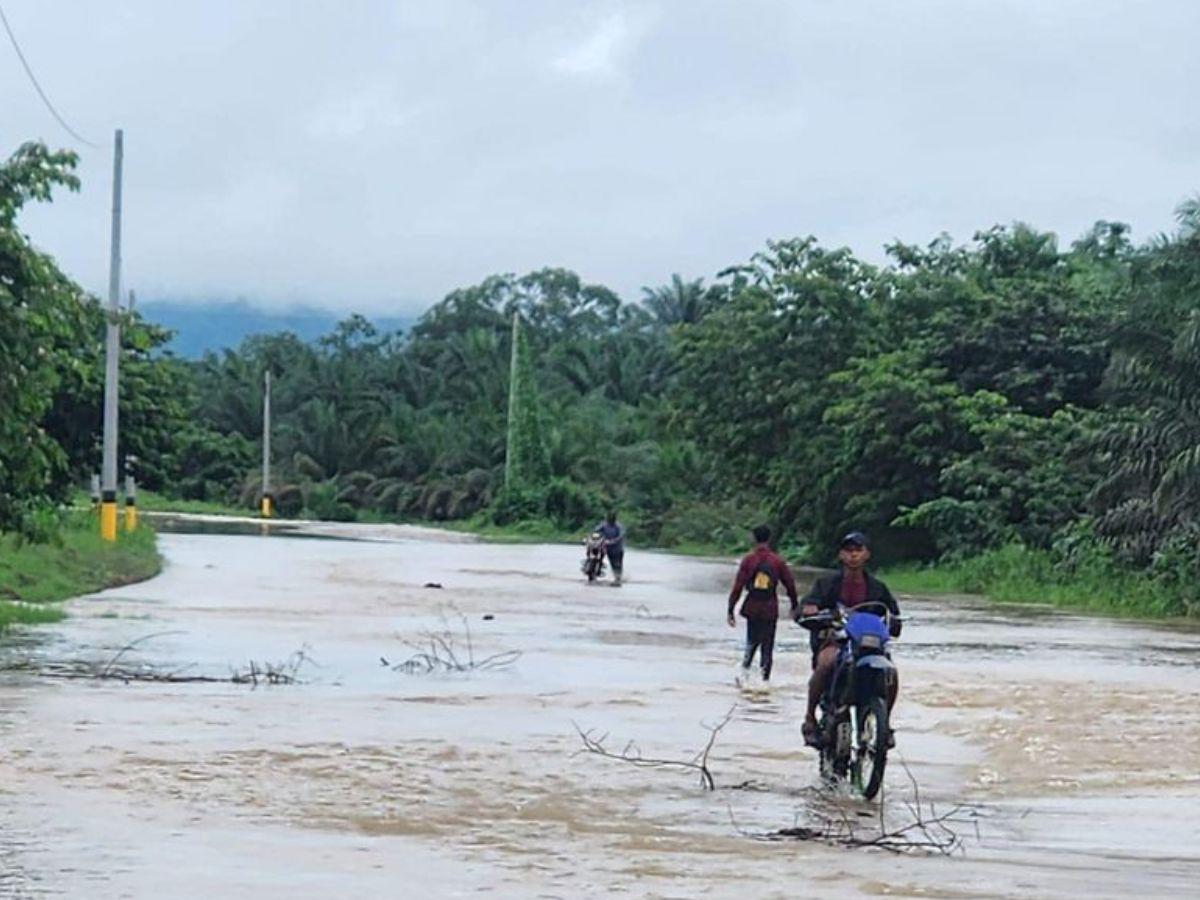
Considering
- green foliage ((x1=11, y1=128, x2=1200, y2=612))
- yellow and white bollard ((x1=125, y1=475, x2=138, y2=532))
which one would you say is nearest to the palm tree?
green foliage ((x1=11, y1=128, x2=1200, y2=612))

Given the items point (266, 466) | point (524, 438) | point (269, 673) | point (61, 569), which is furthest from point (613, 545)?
point (266, 466)

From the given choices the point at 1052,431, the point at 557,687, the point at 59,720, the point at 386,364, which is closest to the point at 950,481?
the point at 1052,431

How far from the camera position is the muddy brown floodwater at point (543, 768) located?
32.3 feet

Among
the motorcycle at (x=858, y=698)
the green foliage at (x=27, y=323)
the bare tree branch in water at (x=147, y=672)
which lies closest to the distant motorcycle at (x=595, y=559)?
the green foliage at (x=27, y=323)

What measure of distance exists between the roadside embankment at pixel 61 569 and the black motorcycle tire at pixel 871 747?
1288 cm

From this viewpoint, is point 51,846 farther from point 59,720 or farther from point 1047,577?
point 1047,577

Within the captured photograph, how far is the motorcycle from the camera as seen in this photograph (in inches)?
503

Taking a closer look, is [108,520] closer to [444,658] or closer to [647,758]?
[444,658]

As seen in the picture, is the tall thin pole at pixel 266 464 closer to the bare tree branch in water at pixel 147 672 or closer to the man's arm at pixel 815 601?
the bare tree branch in water at pixel 147 672

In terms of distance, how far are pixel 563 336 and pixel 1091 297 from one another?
7796 cm

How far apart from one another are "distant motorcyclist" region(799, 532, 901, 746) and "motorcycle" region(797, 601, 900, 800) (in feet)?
0.24

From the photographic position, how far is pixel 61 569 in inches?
1323

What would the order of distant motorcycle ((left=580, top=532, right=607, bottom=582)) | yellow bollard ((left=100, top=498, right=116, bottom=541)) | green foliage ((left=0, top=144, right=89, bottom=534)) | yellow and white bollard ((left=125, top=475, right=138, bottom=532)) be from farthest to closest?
yellow and white bollard ((left=125, top=475, right=138, bottom=532))
yellow bollard ((left=100, top=498, right=116, bottom=541))
distant motorcycle ((left=580, top=532, right=607, bottom=582))
green foliage ((left=0, top=144, right=89, bottom=534))

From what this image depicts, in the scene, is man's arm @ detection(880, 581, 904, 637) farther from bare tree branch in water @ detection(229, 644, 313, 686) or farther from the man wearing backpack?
bare tree branch in water @ detection(229, 644, 313, 686)
